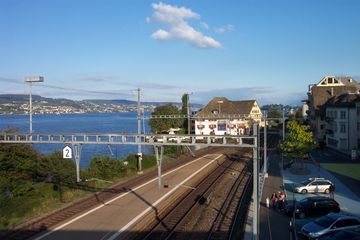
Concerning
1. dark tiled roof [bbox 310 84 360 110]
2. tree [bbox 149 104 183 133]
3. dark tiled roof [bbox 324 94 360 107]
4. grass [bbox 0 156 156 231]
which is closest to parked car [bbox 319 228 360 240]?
grass [bbox 0 156 156 231]

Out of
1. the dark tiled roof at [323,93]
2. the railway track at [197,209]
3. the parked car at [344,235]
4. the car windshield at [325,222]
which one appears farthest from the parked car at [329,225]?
the dark tiled roof at [323,93]

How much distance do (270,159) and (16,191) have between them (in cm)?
3446

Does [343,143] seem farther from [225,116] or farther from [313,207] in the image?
[313,207]

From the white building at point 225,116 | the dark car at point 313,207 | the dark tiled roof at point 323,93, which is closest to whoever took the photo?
the dark car at point 313,207

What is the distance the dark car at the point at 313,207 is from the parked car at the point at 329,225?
12.2ft

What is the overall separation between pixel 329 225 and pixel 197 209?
9.94 metres

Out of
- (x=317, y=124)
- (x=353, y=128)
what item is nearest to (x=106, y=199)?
(x=353, y=128)

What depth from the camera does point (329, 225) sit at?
851 inches

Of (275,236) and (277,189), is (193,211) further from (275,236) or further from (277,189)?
(277,189)

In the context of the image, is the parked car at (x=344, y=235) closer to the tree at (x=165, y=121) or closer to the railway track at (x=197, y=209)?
the railway track at (x=197, y=209)

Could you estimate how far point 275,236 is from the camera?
22.0m

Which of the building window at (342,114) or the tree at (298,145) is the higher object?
the building window at (342,114)

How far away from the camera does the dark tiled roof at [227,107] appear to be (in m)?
98.1

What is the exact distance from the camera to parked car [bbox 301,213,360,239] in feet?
69.7
